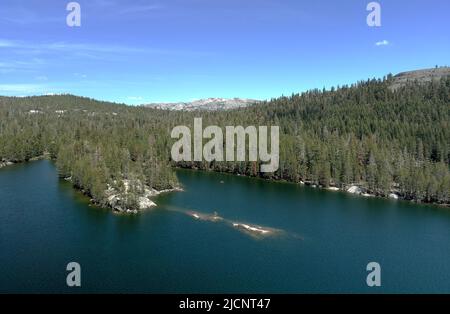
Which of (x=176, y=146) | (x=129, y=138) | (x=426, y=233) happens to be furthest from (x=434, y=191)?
(x=129, y=138)

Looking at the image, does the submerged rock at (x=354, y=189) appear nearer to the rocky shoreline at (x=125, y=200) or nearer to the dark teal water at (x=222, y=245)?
the dark teal water at (x=222, y=245)

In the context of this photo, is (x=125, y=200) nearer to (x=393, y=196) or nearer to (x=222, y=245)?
(x=222, y=245)

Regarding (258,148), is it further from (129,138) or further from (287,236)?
(287,236)

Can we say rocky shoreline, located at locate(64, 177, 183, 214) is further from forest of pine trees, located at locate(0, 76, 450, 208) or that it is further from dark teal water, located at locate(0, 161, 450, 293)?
dark teal water, located at locate(0, 161, 450, 293)

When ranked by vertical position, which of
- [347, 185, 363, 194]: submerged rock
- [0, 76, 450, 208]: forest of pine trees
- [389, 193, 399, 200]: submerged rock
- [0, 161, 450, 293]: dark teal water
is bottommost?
[0, 161, 450, 293]: dark teal water

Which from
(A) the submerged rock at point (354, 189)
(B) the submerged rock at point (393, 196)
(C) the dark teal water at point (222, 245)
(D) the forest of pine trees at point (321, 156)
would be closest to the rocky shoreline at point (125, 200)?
(D) the forest of pine trees at point (321, 156)

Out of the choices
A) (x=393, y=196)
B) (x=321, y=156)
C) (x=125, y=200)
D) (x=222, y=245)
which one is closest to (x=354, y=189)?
(x=393, y=196)

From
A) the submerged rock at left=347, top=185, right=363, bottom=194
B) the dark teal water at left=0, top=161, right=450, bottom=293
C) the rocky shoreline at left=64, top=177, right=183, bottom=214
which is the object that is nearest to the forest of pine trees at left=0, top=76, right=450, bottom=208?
the rocky shoreline at left=64, top=177, right=183, bottom=214

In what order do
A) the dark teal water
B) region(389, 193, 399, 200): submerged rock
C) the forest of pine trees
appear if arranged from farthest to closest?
region(389, 193, 399, 200): submerged rock, the forest of pine trees, the dark teal water
